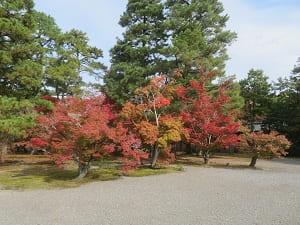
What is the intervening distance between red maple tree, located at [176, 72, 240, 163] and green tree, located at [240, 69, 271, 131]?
1257 centimetres

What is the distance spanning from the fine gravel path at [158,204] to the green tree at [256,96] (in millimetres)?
18163

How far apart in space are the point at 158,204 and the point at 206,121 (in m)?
8.93

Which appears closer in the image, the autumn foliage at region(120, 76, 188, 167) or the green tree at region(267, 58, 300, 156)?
the autumn foliage at region(120, 76, 188, 167)

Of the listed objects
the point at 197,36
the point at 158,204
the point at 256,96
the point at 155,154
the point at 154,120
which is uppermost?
the point at 197,36

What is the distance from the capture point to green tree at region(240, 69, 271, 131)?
2494 cm

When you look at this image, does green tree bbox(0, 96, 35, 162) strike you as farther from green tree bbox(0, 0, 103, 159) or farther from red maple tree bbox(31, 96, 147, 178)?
red maple tree bbox(31, 96, 147, 178)

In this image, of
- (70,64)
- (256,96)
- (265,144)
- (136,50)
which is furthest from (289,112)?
(70,64)

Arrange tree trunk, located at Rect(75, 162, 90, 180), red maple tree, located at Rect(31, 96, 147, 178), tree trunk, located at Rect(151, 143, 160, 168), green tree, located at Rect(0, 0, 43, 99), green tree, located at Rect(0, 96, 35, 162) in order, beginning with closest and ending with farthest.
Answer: red maple tree, located at Rect(31, 96, 147, 178) < tree trunk, located at Rect(75, 162, 90, 180) < green tree, located at Rect(0, 96, 35, 162) < green tree, located at Rect(0, 0, 43, 99) < tree trunk, located at Rect(151, 143, 160, 168)

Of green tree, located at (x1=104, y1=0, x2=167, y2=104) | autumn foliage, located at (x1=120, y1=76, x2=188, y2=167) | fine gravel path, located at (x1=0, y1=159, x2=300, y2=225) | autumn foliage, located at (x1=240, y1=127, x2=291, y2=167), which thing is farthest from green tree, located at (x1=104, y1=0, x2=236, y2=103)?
fine gravel path, located at (x1=0, y1=159, x2=300, y2=225)

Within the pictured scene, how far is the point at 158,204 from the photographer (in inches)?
224

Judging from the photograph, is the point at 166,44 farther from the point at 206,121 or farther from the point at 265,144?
the point at 265,144

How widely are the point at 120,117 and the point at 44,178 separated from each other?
5.07 m

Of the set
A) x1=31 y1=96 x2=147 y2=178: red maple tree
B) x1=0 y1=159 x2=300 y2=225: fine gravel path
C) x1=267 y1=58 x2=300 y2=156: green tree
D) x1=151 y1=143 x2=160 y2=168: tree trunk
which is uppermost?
x1=267 y1=58 x2=300 y2=156: green tree

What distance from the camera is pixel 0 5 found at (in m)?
11.0
